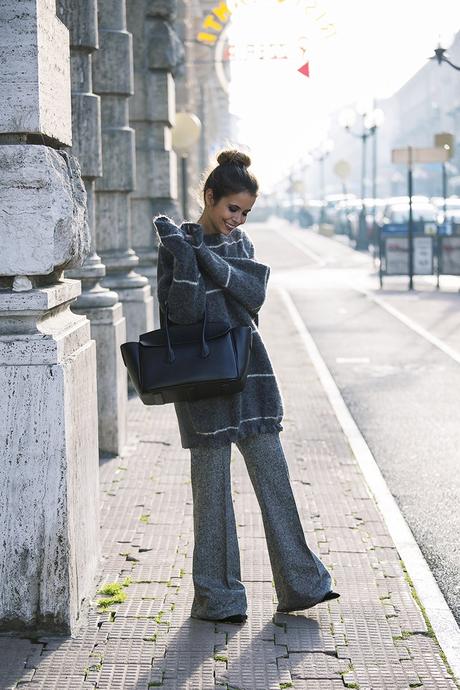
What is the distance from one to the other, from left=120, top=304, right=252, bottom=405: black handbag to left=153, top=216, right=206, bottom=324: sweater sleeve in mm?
42

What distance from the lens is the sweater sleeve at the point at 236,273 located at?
471 centimetres

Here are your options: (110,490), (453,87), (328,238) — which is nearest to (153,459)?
(110,490)

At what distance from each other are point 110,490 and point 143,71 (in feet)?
23.0

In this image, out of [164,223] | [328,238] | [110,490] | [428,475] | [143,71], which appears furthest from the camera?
[328,238]

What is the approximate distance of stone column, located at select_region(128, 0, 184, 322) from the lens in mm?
13328

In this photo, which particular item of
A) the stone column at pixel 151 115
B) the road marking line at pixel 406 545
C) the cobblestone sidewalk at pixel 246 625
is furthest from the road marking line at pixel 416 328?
the cobblestone sidewalk at pixel 246 625

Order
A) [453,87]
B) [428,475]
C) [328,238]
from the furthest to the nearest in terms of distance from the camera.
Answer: [453,87], [328,238], [428,475]

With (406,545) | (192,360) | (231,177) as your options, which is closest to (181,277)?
(192,360)

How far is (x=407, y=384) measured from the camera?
12.4 m

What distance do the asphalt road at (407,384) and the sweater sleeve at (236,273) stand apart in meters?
1.44

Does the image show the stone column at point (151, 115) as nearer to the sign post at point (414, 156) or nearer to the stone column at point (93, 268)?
the stone column at point (93, 268)

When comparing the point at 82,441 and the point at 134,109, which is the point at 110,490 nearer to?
the point at 82,441

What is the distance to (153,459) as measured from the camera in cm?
851

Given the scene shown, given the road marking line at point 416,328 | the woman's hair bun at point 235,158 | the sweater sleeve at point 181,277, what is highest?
the woman's hair bun at point 235,158
